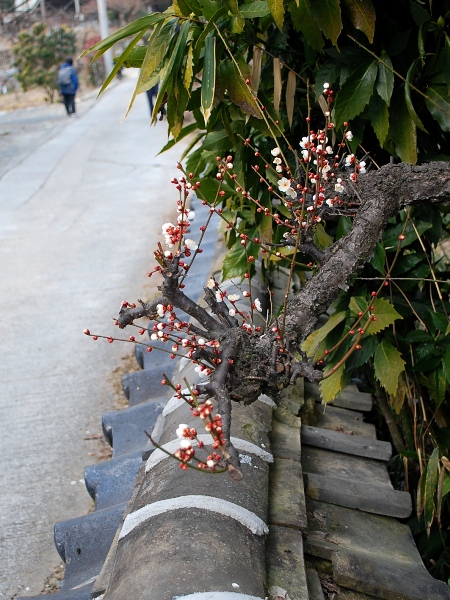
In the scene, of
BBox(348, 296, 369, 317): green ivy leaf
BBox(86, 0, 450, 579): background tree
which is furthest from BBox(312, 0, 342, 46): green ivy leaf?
BBox(348, 296, 369, 317): green ivy leaf

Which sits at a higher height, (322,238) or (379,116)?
(379,116)

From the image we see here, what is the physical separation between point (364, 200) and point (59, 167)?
12.1 meters

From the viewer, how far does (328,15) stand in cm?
209

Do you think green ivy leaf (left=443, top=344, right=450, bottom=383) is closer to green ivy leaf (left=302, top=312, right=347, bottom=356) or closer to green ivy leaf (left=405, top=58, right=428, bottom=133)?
green ivy leaf (left=302, top=312, right=347, bottom=356)

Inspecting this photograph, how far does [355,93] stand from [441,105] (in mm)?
282

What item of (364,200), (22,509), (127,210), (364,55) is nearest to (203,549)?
(364,200)

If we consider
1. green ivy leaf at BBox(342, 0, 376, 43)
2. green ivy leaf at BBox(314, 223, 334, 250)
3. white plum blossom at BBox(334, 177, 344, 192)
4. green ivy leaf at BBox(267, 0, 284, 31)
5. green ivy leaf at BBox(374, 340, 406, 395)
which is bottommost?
green ivy leaf at BBox(374, 340, 406, 395)

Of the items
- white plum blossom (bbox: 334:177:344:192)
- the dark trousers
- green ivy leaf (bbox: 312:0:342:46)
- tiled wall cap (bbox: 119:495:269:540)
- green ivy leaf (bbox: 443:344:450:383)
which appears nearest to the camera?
tiled wall cap (bbox: 119:495:269:540)

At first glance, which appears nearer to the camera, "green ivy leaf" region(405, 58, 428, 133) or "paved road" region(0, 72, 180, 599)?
"green ivy leaf" region(405, 58, 428, 133)

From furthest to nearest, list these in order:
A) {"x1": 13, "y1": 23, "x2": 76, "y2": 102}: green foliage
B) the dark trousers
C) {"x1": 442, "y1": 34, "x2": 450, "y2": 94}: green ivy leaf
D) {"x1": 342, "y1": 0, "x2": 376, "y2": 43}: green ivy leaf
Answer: {"x1": 13, "y1": 23, "x2": 76, "y2": 102}: green foliage
the dark trousers
{"x1": 442, "y1": 34, "x2": 450, "y2": 94}: green ivy leaf
{"x1": 342, "y1": 0, "x2": 376, "y2": 43}: green ivy leaf

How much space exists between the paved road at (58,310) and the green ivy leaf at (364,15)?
257 cm

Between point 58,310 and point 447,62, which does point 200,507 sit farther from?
point 58,310

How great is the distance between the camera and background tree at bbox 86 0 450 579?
5.88 feet

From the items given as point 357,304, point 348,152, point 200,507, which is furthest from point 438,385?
point 200,507
